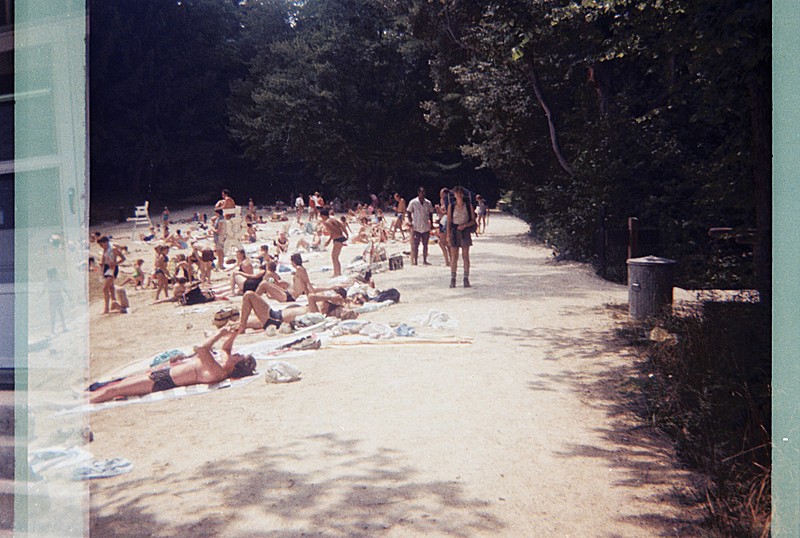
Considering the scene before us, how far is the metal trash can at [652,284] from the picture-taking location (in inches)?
298

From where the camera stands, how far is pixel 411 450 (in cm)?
420

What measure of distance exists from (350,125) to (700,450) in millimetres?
11340

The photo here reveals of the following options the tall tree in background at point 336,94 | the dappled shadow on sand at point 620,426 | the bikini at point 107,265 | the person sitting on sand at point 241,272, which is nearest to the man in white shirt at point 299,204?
the tall tree in background at point 336,94

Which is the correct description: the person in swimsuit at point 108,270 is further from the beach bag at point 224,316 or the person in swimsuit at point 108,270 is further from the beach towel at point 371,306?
the beach towel at point 371,306

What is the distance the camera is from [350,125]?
1402cm

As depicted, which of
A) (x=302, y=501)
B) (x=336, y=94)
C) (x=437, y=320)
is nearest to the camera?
(x=302, y=501)

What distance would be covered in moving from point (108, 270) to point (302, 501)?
31.7ft

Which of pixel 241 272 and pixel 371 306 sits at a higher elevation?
pixel 241 272

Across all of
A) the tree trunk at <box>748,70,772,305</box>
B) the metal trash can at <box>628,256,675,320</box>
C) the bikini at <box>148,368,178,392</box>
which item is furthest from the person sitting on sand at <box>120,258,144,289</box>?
the tree trunk at <box>748,70,772,305</box>

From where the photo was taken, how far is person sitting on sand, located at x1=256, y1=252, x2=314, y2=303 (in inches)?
398

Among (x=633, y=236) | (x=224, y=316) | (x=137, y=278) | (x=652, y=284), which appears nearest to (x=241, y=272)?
(x=137, y=278)

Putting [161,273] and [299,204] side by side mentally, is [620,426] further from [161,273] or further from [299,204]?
[299,204]

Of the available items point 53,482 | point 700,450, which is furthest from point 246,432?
point 700,450

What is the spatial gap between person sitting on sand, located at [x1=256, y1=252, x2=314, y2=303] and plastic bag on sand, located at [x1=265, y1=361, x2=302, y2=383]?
3.77 meters
